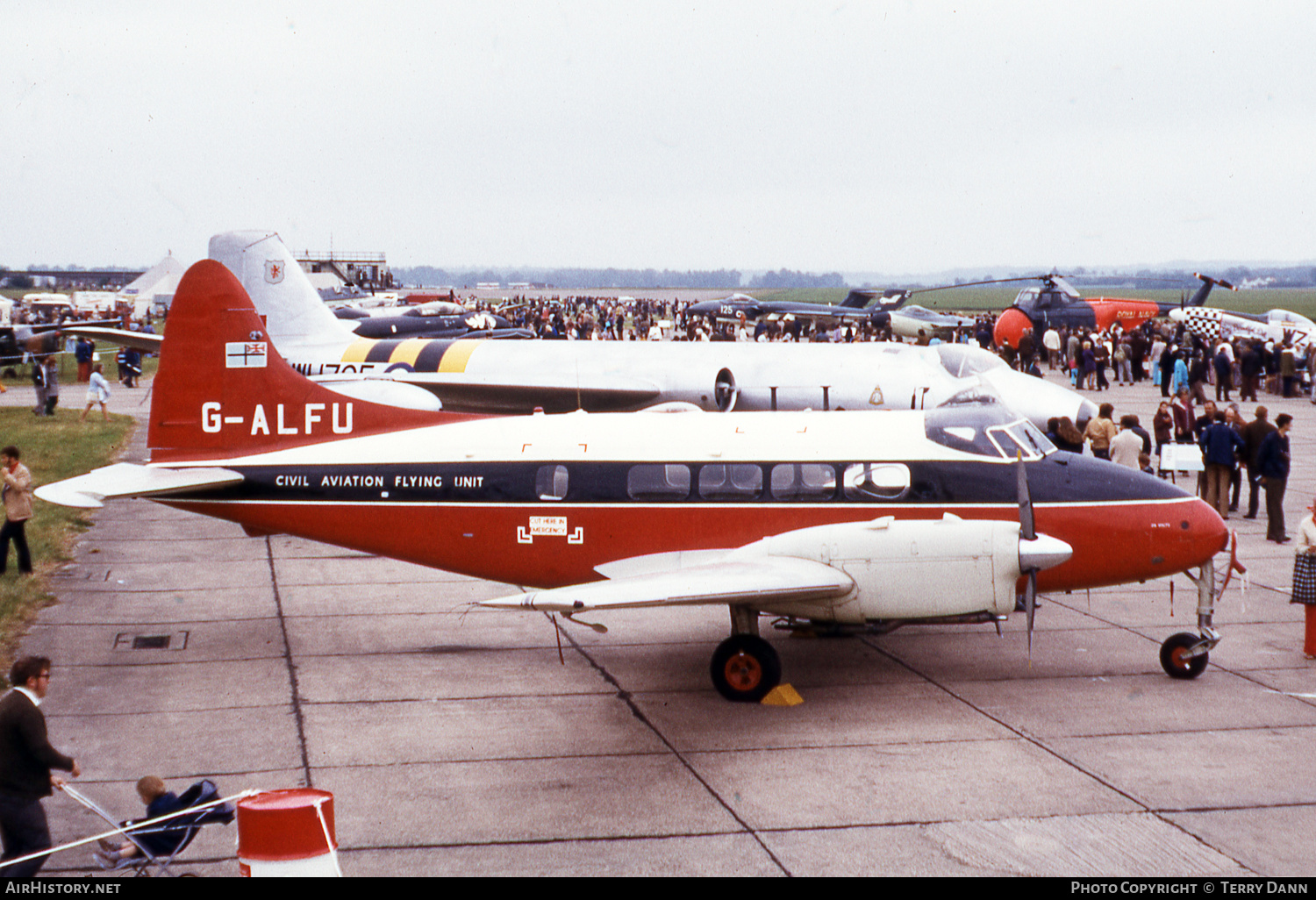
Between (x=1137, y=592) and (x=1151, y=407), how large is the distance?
2384 cm

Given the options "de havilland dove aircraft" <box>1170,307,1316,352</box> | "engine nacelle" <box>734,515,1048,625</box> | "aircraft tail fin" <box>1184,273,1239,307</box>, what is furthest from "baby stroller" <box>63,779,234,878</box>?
"aircraft tail fin" <box>1184,273,1239,307</box>

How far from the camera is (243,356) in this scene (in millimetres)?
14211

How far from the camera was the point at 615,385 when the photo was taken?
24.1m

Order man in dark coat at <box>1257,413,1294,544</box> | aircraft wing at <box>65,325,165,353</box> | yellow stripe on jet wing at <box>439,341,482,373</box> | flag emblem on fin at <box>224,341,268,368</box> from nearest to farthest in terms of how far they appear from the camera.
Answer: flag emblem on fin at <box>224,341,268,368</box>, man in dark coat at <box>1257,413,1294,544</box>, yellow stripe on jet wing at <box>439,341,482,373</box>, aircraft wing at <box>65,325,165,353</box>

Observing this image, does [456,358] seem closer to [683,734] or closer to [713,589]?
[713,589]

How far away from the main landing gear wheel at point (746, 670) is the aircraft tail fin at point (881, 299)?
58.1m

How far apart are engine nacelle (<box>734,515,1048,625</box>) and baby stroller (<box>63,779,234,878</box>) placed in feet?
18.7

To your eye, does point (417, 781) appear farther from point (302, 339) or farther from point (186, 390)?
point (302, 339)

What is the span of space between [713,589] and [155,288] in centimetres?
9476

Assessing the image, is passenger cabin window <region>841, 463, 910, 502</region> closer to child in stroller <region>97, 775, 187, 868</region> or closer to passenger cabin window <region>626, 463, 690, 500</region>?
passenger cabin window <region>626, 463, 690, 500</region>

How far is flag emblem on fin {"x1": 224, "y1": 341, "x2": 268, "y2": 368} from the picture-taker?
14.2 metres

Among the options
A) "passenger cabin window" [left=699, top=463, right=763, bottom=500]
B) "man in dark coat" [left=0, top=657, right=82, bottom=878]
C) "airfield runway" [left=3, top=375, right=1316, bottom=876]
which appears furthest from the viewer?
"passenger cabin window" [left=699, top=463, right=763, bottom=500]
